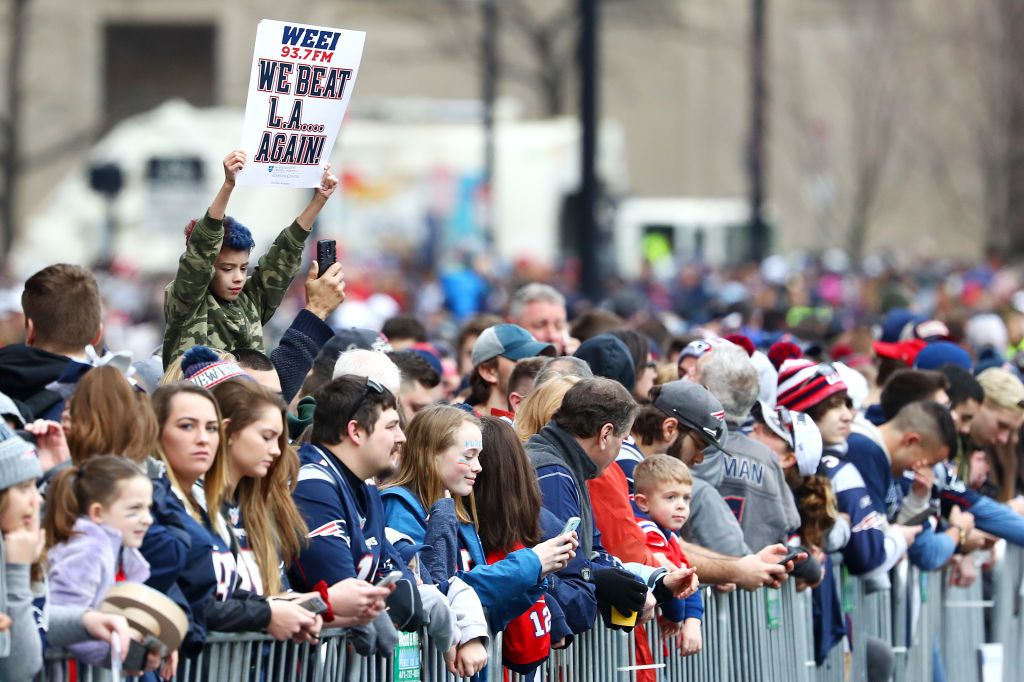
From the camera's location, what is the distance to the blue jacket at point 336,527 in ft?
20.1

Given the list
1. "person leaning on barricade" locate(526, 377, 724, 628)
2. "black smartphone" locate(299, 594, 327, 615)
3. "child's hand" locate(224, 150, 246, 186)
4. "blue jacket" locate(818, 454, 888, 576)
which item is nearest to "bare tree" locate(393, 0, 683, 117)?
"blue jacket" locate(818, 454, 888, 576)

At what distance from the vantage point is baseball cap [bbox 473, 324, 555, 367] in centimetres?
917

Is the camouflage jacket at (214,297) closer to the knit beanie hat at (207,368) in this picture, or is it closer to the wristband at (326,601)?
the knit beanie hat at (207,368)

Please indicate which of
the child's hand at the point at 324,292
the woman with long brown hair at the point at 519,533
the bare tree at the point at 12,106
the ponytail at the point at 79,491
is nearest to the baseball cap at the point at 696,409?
the woman with long brown hair at the point at 519,533

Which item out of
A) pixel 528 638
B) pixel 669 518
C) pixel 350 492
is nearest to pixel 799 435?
pixel 669 518

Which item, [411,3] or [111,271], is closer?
[111,271]

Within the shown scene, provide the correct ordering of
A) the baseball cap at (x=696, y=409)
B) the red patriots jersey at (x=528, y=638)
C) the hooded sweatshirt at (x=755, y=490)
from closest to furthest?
the red patriots jersey at (x=528, y=638) < the baseball cap at (x=696, y=409) < the hooded sweatshirt at (x=755, y=490)

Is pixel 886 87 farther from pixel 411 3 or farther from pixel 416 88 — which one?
pixel 416 88

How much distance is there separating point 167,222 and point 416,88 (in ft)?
102

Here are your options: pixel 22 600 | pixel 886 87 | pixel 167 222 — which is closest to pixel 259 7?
pixel 886 87

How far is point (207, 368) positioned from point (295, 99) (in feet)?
5.15

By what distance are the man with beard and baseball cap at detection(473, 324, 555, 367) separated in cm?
266

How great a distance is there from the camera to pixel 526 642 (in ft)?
22.5

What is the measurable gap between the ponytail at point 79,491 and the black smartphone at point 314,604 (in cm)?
73
